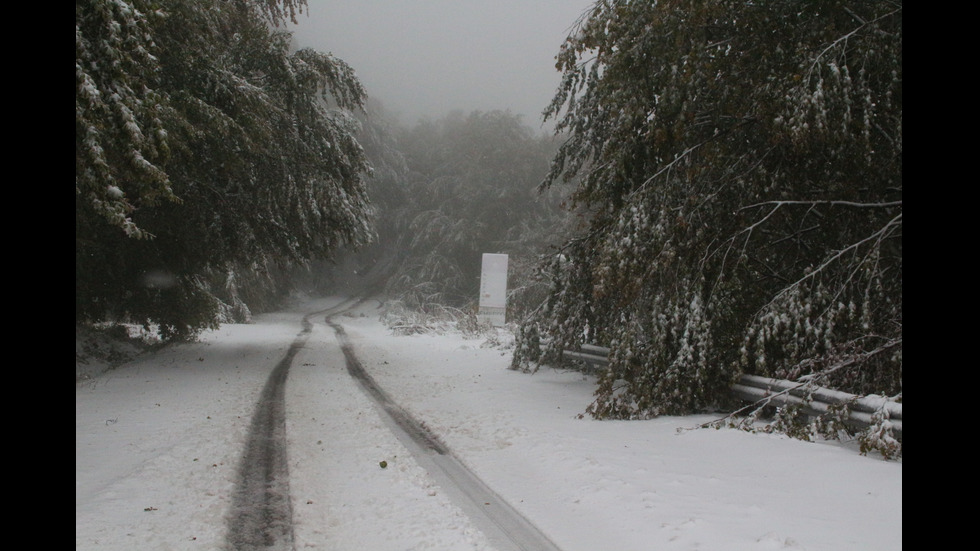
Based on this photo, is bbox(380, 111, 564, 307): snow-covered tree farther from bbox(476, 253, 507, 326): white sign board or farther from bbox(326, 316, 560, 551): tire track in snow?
bbox(326, 316, 560, 551): tire track in snow

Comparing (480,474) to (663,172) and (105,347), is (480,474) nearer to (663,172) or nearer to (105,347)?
(663,172)

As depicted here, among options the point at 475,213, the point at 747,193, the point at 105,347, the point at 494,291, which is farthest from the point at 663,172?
the point at 475,213

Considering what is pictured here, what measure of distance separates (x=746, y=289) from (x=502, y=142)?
32.7 meters

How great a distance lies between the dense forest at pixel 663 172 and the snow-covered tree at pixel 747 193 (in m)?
0.03

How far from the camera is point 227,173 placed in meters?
11.4

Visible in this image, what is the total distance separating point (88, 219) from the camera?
9539mm

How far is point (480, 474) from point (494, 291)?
14895 mm

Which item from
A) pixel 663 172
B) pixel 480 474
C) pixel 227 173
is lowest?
pixel 480 474

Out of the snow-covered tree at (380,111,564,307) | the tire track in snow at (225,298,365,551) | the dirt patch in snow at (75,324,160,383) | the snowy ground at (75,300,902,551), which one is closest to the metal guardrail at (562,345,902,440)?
the snowy ground at (75,300,902,551)

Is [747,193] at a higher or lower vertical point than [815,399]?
higher

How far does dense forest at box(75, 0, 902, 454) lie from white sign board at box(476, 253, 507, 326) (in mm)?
7996
